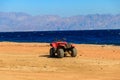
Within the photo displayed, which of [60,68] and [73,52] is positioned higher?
[73,52]

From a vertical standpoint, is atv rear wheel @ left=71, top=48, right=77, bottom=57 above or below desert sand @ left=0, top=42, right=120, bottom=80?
above

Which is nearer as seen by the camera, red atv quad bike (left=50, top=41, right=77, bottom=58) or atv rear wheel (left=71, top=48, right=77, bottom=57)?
red atv quad bike (left=50, top=41, right=77, bottom=58)

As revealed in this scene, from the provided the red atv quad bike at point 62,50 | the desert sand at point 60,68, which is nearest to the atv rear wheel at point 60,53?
→ the red atv quad bike at point 62,50

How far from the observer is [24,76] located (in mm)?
19047

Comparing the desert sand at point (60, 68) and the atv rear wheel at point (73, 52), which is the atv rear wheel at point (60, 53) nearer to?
the desert sand at point (60, 68)

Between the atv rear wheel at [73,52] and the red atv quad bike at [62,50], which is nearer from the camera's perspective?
the red atv quad bike at [62,50]

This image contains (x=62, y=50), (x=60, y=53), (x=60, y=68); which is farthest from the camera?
(x=62, y=50)

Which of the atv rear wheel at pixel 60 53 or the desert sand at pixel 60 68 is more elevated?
the atv rear wheel at pixel 60 53

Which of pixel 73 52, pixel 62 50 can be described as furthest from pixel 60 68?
pixel 73 52

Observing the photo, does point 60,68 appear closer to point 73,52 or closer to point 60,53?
point 60,53

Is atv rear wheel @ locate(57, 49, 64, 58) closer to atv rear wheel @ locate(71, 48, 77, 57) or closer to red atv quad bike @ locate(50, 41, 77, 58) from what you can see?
red atv quad bike @ locate(50, 41, 77, 58)

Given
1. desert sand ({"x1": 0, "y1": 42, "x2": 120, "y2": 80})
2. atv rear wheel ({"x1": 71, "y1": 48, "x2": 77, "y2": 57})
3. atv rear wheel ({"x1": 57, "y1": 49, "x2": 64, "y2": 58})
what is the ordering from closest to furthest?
1. desert sand ({"x1": 0, "y1": 42, "x2": 120, "y2": 80})
2. atv rear wheel ({"x1": 57, "y1": 49, "x2": 64, "y2": 58})
3. atv rear wheel ({"x1": 71, "y1": 48, "x2": 77, "y2": 57})

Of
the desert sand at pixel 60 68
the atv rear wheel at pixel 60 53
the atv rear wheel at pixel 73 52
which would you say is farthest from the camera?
the atv rear wheel at pixel 73 52

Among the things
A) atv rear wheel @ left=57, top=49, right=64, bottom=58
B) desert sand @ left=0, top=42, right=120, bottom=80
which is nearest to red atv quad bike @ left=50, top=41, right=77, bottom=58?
atv rear wheel @ left=57, top=49, right=64, bottom=58
